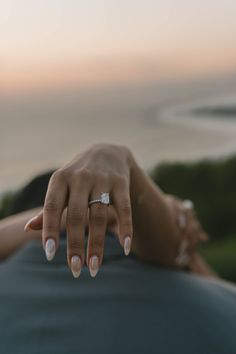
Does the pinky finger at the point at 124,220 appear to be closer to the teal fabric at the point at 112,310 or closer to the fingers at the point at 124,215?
the fingers at the point at 124,215

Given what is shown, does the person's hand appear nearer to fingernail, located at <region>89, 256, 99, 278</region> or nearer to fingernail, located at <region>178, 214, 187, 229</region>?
fingernail, located at <region>89, 256, 99, 278</region>

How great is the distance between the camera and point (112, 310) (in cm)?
85

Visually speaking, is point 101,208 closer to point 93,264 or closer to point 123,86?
point 93,264

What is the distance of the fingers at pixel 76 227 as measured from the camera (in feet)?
2.13

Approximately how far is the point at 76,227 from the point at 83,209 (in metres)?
0.02

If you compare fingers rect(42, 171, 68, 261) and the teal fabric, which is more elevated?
fingers rect(42, 171, 68, 261)

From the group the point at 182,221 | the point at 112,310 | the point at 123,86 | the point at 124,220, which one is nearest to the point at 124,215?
the point at 124,220

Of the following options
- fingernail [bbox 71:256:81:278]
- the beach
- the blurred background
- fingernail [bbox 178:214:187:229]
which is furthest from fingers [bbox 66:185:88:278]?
the beach

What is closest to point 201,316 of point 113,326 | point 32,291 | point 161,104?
point 113,326

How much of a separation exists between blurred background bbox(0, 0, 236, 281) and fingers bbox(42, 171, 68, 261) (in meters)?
0.59

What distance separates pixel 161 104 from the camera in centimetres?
161

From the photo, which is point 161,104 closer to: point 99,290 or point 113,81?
point 113,81

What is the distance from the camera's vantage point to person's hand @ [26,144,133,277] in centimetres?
66

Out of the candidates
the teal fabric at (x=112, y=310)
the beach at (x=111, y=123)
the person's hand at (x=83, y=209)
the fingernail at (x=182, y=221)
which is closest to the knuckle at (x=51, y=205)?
the person's hand at (x=83, y=209)
